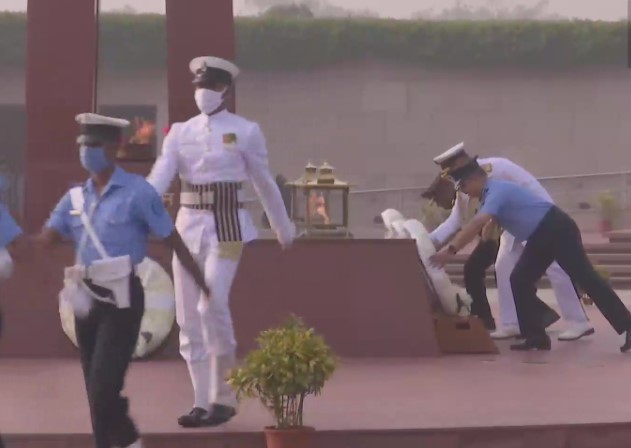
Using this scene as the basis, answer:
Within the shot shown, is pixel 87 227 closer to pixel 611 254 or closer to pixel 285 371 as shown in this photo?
pixel 285 371

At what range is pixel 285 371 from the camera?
6340 millimetres

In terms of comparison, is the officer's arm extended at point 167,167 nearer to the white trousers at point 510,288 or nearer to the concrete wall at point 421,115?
the white trousers at point 510,288

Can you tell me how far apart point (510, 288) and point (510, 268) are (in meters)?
0.19

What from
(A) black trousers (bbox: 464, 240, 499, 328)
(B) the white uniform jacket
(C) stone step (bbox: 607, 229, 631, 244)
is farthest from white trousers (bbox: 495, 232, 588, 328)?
(C) stone step (bbox: 607, 229, 631, 244)

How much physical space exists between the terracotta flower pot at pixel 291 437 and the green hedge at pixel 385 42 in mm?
25017

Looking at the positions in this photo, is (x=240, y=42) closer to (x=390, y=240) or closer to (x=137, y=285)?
(x=390, y=240)

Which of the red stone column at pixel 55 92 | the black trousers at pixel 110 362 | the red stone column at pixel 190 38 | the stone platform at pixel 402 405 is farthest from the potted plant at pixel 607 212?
the black trousers at pixel 110 362

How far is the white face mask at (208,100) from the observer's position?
7.09 m

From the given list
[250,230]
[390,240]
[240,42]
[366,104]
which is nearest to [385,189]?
[366,104]

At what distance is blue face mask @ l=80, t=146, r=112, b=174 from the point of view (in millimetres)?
6262

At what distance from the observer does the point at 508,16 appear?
113ft

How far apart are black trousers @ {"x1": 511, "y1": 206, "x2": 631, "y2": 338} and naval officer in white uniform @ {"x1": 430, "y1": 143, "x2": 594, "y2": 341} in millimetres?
278

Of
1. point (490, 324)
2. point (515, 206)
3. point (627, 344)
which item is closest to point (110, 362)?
point (515, 206)

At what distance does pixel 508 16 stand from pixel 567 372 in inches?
1036
